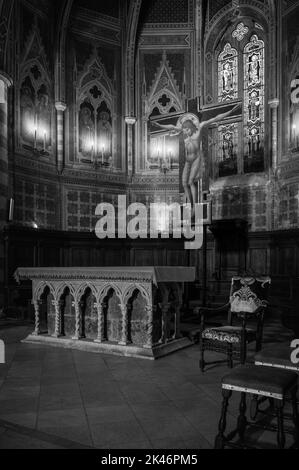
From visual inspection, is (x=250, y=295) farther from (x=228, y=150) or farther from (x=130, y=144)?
(x=130, y=144)

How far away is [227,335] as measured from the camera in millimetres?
5523

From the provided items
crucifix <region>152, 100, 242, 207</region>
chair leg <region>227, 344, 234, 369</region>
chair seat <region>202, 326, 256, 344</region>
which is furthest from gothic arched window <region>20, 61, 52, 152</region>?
chair leg <region>227, 344, 234, 369</region>

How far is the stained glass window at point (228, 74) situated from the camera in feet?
51.3

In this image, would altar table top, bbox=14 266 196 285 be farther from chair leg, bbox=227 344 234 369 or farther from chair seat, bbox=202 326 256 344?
chair leg, bbox=227 344 234 369

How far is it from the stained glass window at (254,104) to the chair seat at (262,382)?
1229 cm

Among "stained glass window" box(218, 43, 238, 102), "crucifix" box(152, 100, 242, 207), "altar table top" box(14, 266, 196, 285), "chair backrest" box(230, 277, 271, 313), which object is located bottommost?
"chair backrest" box(230, 277, 271, 313)

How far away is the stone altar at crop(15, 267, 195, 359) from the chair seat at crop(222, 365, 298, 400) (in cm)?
292

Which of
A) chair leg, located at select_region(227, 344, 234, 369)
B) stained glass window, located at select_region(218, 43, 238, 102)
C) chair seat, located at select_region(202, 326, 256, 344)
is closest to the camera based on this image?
chair seat, located at select_region(202, 326, 256, 344)

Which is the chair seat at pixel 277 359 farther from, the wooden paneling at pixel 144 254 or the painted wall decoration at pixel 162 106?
the painted wall decoration at pixel 162 106

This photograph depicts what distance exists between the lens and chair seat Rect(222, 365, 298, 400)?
3.05 meters

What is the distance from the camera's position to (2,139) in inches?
457

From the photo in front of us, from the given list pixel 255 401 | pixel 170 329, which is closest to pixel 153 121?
pixel 170 329

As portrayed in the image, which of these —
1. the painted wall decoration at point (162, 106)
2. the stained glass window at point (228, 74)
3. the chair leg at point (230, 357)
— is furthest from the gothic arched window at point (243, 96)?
the chair leg at point (230, 357)

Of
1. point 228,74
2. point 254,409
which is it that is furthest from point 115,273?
point 228,74
